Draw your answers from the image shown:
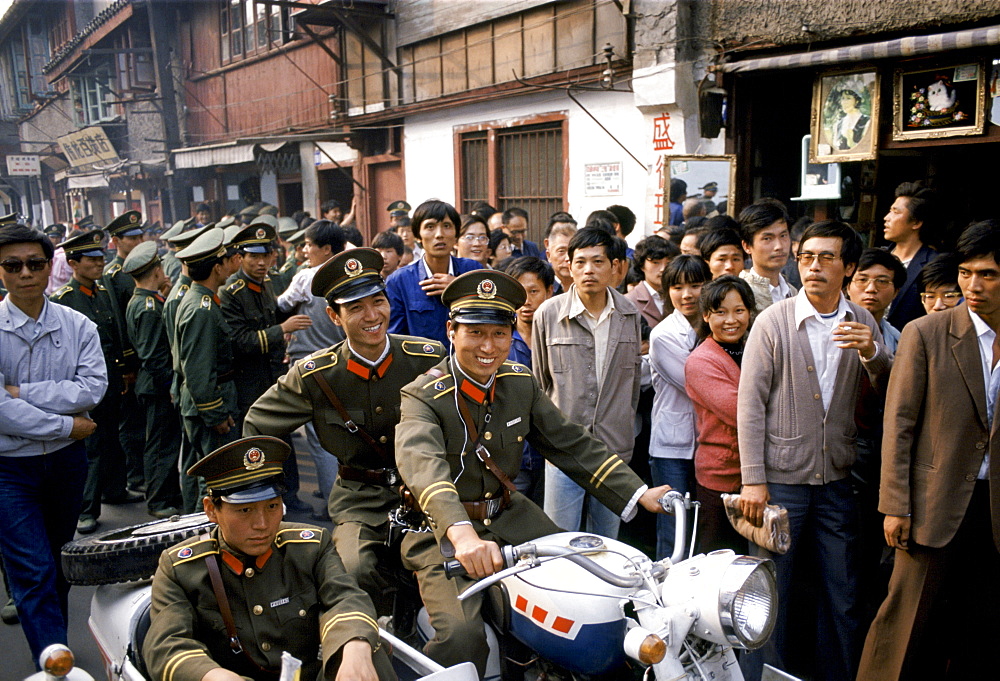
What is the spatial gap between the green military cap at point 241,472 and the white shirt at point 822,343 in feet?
7.56

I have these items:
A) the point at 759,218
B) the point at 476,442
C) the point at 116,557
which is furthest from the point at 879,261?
the point at 116,557

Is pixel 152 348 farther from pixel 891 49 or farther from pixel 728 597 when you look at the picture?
pixel 891 49

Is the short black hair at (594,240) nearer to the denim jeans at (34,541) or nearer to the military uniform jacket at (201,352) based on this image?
the military uniform jacket at (201,352)

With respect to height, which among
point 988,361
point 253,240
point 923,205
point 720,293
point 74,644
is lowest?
point 74,644

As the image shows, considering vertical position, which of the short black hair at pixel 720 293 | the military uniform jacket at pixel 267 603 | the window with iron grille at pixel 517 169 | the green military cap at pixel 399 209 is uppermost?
the window with iron grille at pixel 517 169

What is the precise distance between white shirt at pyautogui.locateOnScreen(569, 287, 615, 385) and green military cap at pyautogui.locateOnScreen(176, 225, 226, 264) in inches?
111

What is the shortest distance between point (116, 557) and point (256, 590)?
2.00 ft

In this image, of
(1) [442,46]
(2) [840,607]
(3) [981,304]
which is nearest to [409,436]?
(2) [840,607]

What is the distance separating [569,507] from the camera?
4.02 metres

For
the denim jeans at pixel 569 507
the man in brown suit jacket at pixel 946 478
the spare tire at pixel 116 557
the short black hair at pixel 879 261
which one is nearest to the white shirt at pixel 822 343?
the man in brown suit jacket at pixel 946 478

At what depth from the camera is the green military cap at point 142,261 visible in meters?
6.11

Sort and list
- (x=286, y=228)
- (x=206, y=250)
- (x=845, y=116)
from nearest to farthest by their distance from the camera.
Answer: (x=206, y=250) < (x=845, y=116) < (x=286, y=228)

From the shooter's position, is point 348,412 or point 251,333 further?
point 251,333

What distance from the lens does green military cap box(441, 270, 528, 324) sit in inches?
113
